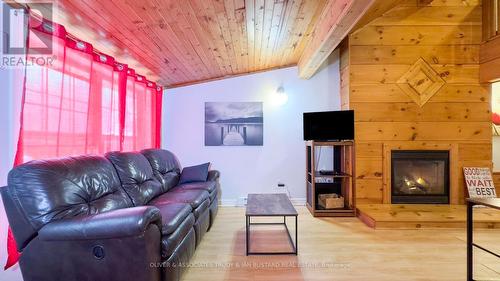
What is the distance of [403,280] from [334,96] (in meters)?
3.05

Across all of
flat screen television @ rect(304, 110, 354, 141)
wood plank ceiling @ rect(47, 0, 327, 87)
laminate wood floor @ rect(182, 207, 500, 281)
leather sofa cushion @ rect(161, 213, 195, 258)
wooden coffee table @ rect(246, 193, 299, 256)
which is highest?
wood plank ceiling @ rect(47, 0, 327, 87)

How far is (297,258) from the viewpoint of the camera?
2.55 metres

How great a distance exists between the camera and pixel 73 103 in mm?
2316

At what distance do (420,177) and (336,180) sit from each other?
1213 mm

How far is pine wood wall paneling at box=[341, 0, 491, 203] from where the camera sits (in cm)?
384

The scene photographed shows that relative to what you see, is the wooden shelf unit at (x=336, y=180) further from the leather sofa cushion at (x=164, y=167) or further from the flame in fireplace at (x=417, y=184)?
the leather sofa cushion at (x=164, y=167)

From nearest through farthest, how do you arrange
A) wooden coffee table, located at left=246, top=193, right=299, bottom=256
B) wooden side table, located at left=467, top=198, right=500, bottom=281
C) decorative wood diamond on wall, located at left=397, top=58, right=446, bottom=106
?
1. wooden side table, located at left=467, top=198, right=500, bottom=281
2. wooden coffee table, located at left=246, top=193, right=299, bottom=256
3. decorative wood diamond on wall, located at left=397, top=58, right=446, bottom=106

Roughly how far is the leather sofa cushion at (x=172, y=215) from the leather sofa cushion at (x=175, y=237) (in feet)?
0.09

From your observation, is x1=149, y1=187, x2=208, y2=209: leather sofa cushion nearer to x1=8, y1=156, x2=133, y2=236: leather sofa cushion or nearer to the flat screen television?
x1=8, y1=156, x2=133, y2=236: leather sofa cushion

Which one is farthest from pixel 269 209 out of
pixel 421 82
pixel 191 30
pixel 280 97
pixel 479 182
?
pixel 479 182

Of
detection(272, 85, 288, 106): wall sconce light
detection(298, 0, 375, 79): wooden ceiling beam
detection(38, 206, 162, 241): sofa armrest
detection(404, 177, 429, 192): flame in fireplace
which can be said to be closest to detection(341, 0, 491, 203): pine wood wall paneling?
detection(404, 177, 429, 192): flame in fireplace

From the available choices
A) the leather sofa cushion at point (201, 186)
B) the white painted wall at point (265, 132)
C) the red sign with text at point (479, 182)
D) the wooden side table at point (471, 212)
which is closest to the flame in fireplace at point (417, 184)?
the red sign with text at point (479, 182)

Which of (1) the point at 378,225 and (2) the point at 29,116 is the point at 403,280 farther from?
(2) the point at 29,116

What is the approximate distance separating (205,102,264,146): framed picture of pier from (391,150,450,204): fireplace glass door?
221 cm
